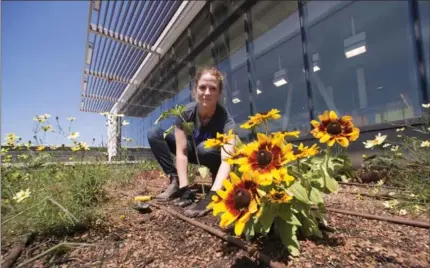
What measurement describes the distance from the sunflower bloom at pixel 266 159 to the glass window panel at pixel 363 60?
3291mm

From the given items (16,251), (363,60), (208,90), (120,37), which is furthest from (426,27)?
(120,37)

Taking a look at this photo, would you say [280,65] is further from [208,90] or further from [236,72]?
[208,90]

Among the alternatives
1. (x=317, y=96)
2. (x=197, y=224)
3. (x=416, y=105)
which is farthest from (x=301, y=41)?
(x=197, y=224)

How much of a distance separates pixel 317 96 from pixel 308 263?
4083 mm

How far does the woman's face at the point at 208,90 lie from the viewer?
237 centimetres

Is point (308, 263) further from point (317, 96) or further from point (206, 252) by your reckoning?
point (317, 96)

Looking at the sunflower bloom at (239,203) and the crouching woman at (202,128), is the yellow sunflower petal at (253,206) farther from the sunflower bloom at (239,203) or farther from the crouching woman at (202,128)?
the crouching woman at (202,128)

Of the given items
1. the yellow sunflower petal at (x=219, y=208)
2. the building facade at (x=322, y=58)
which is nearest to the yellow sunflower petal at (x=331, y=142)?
the yellow sunflower petal at (x=219, y=208)

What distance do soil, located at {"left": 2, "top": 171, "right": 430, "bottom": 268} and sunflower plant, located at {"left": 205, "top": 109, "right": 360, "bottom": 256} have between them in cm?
11

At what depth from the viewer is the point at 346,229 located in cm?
142

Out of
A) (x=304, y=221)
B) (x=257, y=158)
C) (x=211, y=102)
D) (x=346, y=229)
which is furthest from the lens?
(x=211, y=102)

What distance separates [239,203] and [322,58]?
4.42 metres

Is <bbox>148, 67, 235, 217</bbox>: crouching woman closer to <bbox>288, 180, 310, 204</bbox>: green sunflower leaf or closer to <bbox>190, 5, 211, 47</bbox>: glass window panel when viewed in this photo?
<bbox>288, 180, 310, 204</bbox>: green sunflower leaf

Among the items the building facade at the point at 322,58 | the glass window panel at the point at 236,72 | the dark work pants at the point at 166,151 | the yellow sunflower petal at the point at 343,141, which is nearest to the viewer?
the yellow sunflower petal at the point at 343,141
